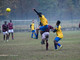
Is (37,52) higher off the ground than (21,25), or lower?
lower

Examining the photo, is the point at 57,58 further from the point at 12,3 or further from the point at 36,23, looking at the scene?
the point at 12,3

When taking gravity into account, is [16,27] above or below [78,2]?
below

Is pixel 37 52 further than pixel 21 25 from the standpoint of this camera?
No

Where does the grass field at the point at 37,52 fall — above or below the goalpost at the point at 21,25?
below

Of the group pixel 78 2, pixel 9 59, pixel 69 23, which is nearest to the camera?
pixel 9 59

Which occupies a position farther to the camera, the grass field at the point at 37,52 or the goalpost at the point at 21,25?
the goalpost at the point at 21,25

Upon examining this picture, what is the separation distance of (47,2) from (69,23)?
10792mm

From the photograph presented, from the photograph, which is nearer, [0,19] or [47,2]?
[0,19]

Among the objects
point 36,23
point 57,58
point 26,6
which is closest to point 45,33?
point 57,58

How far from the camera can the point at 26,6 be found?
6350 cm

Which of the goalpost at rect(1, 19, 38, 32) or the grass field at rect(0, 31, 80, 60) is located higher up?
the goalpost at rect(1, 19, 38, 32)

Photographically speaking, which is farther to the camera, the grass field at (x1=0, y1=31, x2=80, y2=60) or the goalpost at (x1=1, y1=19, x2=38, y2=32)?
the goalpost at (x1=1, y1=19, x2=38, y2=32)

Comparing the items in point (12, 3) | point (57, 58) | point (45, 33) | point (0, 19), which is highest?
point (12, 3)

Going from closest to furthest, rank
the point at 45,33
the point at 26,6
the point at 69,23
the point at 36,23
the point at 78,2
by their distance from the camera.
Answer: the point at 45,33 < the point at 36,23 < the point at 69,23 < the point at 26,6 < the point at 78,2
